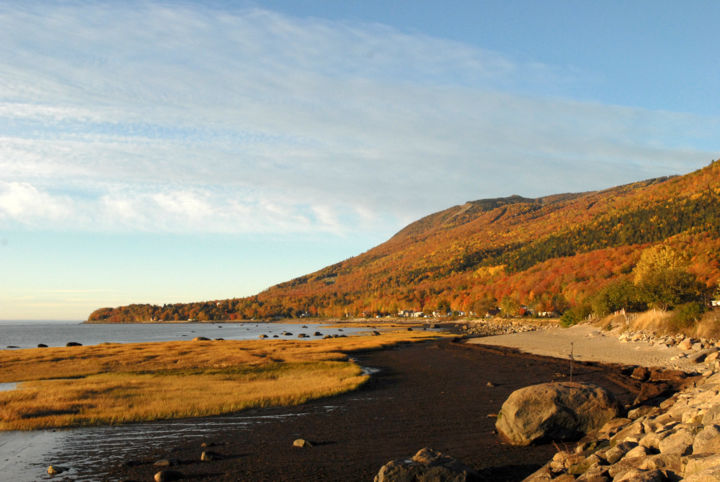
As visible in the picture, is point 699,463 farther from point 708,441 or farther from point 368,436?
point 368,436

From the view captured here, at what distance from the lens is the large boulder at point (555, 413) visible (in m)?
18.6

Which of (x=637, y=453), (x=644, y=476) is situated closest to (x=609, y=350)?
(x=637, y=453)

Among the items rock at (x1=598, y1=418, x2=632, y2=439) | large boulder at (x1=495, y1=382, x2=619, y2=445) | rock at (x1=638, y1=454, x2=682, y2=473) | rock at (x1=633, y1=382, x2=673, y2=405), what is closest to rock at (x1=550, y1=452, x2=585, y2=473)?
rock at (x1=638, y1=454, x2=682, y2=473)

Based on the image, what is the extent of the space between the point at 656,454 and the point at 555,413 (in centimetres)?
743

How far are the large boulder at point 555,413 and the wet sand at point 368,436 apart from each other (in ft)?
1.92

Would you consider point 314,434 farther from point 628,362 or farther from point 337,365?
point 628,362

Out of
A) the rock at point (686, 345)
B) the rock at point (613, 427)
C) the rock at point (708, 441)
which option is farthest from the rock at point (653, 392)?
the rock at point (686, 345)

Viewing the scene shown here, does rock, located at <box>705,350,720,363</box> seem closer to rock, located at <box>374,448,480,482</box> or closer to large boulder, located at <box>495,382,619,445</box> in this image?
large boulder, located at <box>495,382,619,445</box>

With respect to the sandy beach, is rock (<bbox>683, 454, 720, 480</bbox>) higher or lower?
higher

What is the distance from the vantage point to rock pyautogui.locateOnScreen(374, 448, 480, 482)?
13.4 metres

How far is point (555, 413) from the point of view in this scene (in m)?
18.5

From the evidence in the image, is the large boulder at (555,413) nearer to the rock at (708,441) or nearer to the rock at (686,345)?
the rock at (708,441)

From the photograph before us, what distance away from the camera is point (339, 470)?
17062 millimetres

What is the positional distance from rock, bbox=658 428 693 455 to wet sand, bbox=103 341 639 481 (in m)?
5.52
